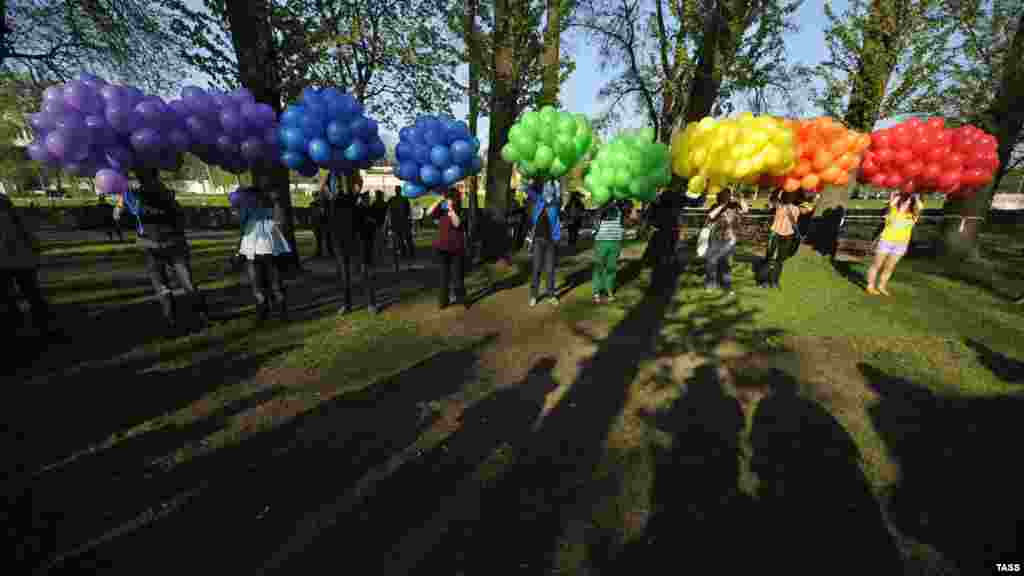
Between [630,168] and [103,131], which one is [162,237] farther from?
[630,168]

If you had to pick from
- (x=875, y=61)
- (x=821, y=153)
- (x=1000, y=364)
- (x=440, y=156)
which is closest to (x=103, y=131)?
(x=440, y=156)

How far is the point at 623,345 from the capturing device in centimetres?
529

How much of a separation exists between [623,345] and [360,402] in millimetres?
3259

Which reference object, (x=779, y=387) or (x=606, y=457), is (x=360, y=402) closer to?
(x=606, y=457)

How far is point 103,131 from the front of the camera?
4.54 meters

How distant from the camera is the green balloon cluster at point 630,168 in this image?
636cm

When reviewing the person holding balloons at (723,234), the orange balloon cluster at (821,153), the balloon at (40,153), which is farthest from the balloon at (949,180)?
the balloon at (40,153)

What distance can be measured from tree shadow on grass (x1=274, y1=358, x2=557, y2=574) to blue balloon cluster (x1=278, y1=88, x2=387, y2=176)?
3891mm

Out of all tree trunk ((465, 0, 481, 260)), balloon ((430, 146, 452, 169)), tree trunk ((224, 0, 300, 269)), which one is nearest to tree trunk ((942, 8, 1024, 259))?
tree trunk ((465, 0, 481, 260))

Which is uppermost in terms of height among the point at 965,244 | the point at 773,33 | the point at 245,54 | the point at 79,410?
the point at 773,33

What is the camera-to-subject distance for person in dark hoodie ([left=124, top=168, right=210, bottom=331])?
5.05 m

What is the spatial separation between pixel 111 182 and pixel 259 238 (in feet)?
5.12

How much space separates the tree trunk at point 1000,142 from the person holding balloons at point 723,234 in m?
7.78

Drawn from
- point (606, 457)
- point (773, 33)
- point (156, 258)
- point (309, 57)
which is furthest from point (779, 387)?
point (773, 33)
